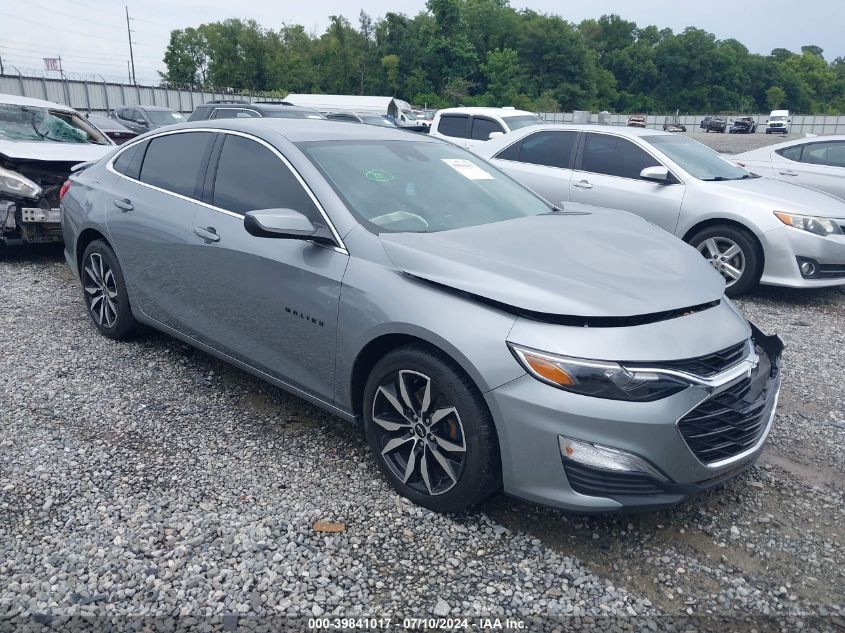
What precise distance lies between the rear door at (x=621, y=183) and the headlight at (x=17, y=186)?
218 inches

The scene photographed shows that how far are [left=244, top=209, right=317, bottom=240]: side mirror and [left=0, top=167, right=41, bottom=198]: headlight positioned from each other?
15.5ft

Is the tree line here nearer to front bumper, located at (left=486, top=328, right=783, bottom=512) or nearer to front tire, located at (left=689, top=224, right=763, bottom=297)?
front tire, located at (left=689, top=224, right=763, bottom=297)

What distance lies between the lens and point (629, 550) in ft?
9.18

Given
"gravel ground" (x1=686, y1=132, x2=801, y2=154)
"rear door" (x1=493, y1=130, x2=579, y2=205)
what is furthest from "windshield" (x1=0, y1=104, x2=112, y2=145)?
"gravel ground" (x1=686, y1=132, x2=801, y2=154)

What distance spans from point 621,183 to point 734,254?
1.37 m

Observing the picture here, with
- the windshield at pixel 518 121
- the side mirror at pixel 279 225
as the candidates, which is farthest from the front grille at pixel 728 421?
the windshield at pixel 518 121

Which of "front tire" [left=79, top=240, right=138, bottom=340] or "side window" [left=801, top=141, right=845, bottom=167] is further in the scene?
"side window" [left=801, top=141, right=845, bottom=167]

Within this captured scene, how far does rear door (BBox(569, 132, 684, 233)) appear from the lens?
6938 mm

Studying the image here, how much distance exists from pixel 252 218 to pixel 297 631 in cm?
175

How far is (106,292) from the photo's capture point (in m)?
4.88

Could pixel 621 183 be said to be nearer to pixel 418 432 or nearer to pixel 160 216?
pixel 160 216

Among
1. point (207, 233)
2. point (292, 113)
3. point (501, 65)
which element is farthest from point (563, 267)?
point (501, 65)

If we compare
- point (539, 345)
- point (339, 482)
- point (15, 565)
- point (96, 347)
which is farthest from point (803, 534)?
point (96, 347)

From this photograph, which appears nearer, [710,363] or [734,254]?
[710,363]
